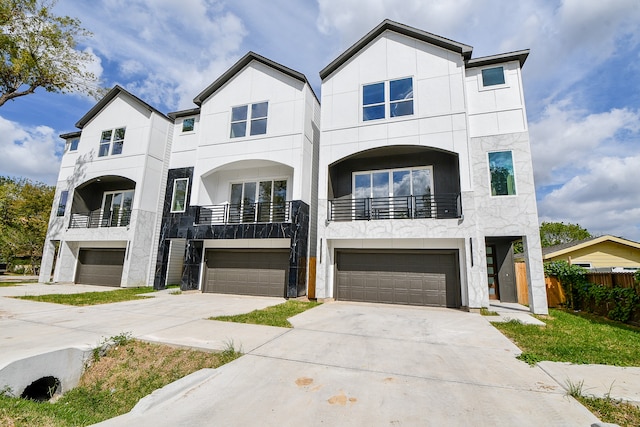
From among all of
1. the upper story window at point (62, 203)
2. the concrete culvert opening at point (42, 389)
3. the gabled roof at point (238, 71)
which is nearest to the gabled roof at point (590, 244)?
the gabled roof at point (238, 71)

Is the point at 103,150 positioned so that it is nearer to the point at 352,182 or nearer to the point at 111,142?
the point at 111,142

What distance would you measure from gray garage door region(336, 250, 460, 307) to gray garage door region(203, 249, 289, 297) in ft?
9.49

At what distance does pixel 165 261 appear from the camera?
15.5 metres

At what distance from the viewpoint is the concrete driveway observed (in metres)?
3.19

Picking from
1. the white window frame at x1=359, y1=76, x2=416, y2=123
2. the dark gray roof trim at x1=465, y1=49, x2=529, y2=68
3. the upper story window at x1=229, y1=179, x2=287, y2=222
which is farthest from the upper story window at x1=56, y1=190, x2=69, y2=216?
the dark gray roof trim at x1=465, y1=49, x2=529, y2=68

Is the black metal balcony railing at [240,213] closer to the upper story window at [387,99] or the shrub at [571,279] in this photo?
the upper story window at [387,99]

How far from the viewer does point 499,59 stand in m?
11.6

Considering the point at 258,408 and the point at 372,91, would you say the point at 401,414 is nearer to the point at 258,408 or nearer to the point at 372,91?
the point at 258,408

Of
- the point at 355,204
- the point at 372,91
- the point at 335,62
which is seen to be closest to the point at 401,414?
the point at 355,204

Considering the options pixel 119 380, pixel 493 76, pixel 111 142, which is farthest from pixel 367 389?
pixel 111 142

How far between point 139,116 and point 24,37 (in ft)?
18.5

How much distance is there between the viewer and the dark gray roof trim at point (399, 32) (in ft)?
38.6

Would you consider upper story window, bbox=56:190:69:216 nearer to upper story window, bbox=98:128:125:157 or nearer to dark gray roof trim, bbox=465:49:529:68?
upper story window, bbox=98:128:125:157

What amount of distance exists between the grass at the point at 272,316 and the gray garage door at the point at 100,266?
12651 millimetres
